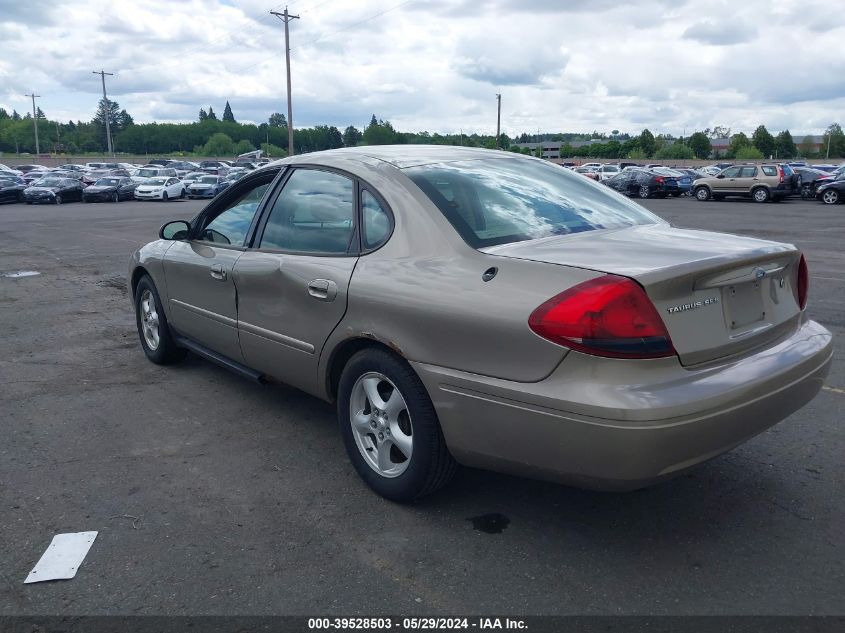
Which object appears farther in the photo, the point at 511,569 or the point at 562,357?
the point at 511,569

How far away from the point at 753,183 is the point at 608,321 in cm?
3179

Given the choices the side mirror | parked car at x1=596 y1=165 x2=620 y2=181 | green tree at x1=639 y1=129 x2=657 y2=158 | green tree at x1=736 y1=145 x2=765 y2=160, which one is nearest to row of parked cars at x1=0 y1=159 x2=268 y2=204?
parked car at x1=596 y1=165 x2=620 y2=181

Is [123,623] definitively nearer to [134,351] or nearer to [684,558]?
[684,558]

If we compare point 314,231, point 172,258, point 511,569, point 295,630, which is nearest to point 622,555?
point 511,569

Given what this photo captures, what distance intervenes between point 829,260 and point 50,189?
34.0 meters

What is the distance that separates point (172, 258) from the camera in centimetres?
523

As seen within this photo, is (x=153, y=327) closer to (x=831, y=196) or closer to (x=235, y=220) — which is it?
(x=235, y=220)

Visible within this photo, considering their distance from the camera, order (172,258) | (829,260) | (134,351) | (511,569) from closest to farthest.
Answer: (511,569) → (172,258) → (134,351) → (829,260)

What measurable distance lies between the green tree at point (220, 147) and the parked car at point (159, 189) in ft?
328

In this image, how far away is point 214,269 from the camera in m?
4.61

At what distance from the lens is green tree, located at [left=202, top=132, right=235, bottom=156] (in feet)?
442

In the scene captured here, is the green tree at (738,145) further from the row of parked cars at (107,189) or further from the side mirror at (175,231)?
the side mirror at (175,231)

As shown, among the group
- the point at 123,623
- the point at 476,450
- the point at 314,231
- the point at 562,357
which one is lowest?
the point at 123,623

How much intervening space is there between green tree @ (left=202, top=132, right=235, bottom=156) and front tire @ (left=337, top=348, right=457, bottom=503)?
449ft
